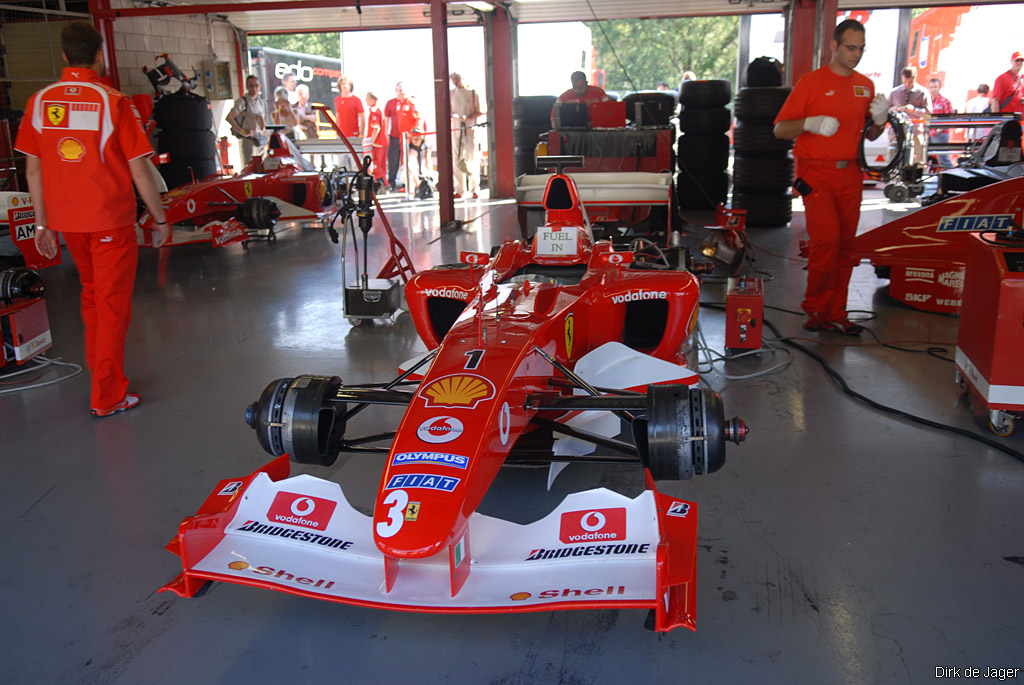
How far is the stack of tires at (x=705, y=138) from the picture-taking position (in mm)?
11141

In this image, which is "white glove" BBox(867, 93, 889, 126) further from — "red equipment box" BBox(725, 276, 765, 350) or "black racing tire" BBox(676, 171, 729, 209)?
"black racing tire" BBox(676, 171, 729, 209)

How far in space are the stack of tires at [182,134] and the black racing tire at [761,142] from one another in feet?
24.1

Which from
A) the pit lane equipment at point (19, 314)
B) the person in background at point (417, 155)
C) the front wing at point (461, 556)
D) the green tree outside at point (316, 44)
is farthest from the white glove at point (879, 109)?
the green tree outside at point (316, 44)

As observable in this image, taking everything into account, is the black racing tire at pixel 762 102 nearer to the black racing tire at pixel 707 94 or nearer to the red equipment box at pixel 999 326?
the black racing tire at pixel 707 94

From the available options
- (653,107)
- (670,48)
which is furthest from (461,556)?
(670,48)

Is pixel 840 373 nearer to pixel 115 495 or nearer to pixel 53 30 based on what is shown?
pixel 115 495

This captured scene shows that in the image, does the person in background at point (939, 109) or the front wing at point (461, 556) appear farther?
the person in background at point (939, 109)

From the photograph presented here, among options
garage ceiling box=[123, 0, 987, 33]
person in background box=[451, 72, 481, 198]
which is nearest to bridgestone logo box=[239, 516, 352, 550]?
garage ceiling box=[123, 0, 987, 33]

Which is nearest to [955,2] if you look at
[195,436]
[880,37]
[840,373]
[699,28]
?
[880,37]

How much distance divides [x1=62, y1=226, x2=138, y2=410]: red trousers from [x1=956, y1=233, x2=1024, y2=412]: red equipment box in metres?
4.21

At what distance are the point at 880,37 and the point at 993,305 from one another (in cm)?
1502

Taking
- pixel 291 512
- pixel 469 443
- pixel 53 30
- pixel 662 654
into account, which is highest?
pixel 53 30

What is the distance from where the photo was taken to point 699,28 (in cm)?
1988

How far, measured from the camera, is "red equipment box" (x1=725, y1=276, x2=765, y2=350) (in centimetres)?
492
